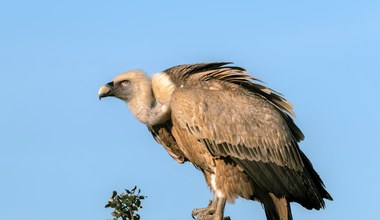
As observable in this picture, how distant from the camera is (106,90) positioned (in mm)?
10766

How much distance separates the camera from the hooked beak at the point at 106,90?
35.1ft

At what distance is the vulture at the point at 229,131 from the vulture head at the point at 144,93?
1 centimetres

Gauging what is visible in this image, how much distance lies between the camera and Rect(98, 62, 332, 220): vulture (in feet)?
33.6

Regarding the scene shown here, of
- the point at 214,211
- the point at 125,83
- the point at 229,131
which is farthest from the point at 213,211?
the point at 125,83

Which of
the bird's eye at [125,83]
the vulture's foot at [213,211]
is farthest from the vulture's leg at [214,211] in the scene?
the bird's eye at [125,83]

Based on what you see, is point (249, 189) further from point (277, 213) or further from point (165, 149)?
point (165, 149)

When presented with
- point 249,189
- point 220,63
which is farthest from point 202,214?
point 220,63

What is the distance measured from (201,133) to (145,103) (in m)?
1.00

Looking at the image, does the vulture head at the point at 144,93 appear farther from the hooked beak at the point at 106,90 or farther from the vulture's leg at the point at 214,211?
the vulture's leg at the point at 214,211

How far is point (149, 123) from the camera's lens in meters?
10.7

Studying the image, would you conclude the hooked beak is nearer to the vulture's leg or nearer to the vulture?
the vulture

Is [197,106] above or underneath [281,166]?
above

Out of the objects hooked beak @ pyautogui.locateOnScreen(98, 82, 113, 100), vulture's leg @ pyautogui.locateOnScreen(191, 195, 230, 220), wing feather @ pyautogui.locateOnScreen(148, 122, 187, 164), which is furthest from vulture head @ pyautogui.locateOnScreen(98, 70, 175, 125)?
vulture's leg @ pyautogui.locateOnScreen(191, 195, 230, 220)

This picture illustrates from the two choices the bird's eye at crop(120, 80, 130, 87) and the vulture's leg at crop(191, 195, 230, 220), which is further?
the bird's eye at crop(120, 80, 130, 87)
